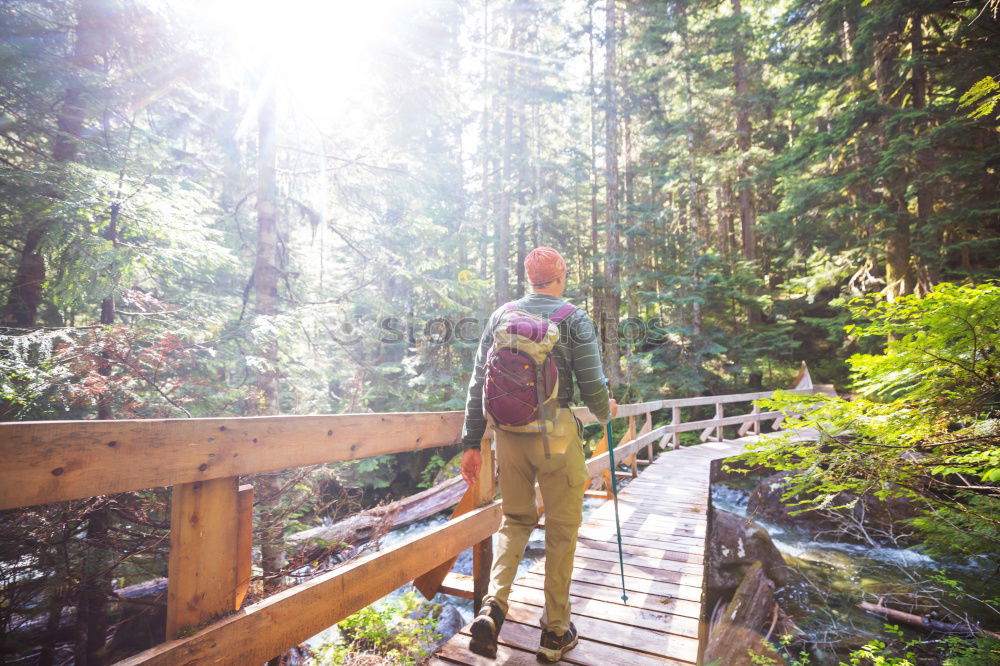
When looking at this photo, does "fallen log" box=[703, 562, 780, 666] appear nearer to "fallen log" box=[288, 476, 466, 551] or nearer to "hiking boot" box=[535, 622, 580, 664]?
"hiking boot" box=[535, 622, 580, 664]

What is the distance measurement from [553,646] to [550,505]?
2.56 feet

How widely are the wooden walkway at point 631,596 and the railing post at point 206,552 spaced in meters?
1.52

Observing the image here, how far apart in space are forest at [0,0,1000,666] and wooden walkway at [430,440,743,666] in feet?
4.30

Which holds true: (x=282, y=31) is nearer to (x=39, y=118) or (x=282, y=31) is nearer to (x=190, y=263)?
(x=39, y=118)

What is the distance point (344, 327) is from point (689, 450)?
8.81 m

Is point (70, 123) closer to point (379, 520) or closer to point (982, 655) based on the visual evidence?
point (379, 520)

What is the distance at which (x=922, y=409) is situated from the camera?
2.80 m

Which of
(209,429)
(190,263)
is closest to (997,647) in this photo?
(209,429)

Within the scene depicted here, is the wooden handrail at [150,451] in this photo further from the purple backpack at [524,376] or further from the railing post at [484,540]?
the railing post at [484,540]

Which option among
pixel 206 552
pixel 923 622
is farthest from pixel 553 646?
pixel 923 622

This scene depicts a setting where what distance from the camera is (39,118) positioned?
670 cm

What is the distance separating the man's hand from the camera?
2.83 metres

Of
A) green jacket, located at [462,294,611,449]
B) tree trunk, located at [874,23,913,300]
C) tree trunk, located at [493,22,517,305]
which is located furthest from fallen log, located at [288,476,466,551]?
tree trunk, located at [874,23,913,300]

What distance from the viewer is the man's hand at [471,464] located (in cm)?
283
